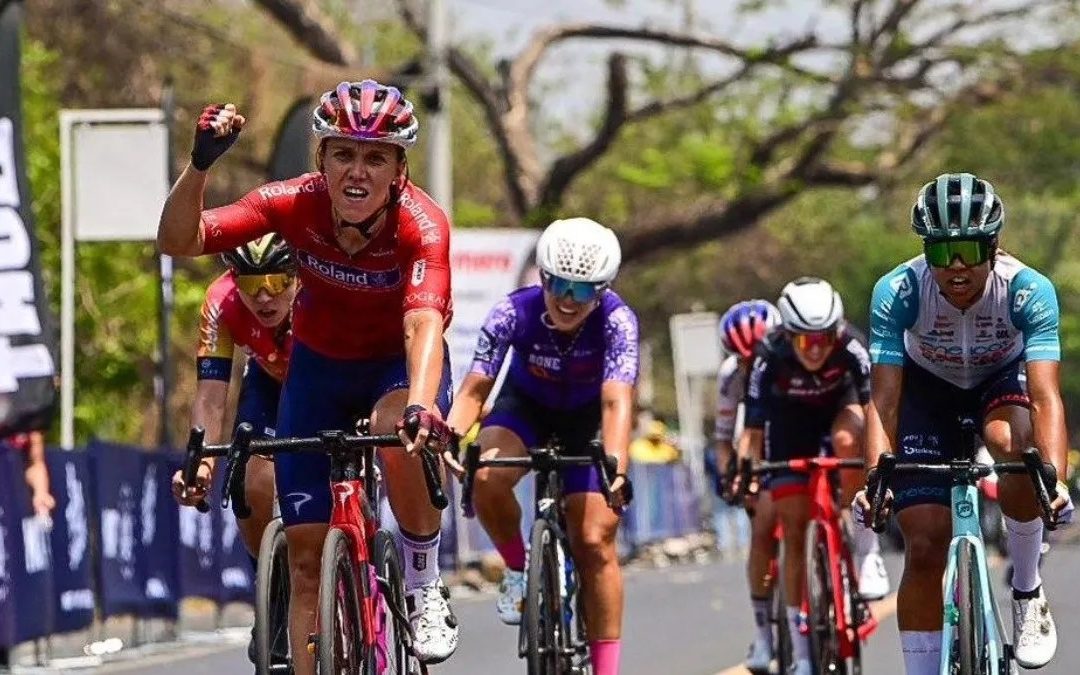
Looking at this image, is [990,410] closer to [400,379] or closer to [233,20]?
[400,379]

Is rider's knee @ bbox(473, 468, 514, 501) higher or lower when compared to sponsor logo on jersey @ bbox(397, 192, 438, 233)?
lower

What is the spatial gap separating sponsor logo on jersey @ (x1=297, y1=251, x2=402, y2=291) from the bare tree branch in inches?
974

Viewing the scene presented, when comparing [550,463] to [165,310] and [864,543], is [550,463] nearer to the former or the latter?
[864,543]

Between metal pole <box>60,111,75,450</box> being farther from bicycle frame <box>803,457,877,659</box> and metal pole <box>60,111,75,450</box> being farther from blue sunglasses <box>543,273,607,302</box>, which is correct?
blue sunglasses <box>543,273,607,302</box>

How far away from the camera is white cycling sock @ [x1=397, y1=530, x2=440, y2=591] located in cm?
932

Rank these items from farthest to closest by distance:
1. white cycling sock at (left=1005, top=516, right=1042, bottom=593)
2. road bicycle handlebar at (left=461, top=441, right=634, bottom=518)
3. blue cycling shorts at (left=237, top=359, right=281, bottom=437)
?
blue cycling shorts at (left=237, top=359, right=281, bottom=437) → road bicycle handlebar at (left=461, top=441, right=634, bottom=518) → white cycling sock at (left=1005, top=516, right=1042, bottom=593)

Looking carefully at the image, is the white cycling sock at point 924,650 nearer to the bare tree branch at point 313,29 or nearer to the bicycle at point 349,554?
the bicycle at point 349,554

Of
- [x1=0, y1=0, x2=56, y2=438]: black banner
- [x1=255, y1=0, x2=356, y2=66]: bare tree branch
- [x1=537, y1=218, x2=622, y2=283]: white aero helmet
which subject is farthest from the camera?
[x1=255, y1=0, x2=356, y2=66]: bare tree branch

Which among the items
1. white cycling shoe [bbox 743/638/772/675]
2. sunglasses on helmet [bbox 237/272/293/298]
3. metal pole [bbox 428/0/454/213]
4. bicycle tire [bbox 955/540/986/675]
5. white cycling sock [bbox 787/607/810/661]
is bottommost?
white cycling shoe [bbox 743/638/772/675]

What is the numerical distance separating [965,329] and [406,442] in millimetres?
2456

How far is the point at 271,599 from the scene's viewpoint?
344 inches

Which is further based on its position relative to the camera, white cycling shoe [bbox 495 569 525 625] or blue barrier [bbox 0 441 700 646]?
blue barrier [bbox 0 441 700 646]

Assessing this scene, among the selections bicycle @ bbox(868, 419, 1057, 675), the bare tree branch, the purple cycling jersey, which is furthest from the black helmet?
the bare tree branch

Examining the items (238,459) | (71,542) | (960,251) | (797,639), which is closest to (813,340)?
(797,639)
